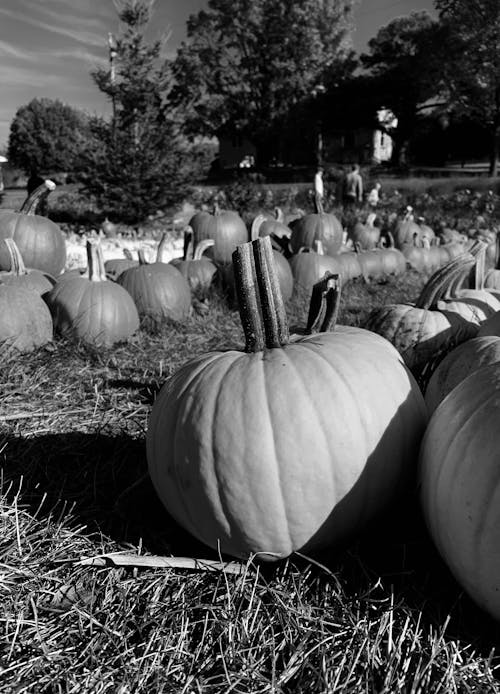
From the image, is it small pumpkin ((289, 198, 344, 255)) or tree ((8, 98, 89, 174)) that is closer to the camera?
small pumpkin ((289, 198, 344, 255))

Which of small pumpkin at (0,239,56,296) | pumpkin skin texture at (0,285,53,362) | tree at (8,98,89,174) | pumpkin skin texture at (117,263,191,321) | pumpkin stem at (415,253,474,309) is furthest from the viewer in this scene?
tree at (8,98,89,174)

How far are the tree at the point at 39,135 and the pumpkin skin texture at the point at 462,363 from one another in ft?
179

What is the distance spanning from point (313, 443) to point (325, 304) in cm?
55

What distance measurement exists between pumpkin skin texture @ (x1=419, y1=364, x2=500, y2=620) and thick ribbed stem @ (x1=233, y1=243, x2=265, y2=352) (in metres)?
0.58

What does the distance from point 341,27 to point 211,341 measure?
45.5m

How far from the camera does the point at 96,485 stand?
208cm

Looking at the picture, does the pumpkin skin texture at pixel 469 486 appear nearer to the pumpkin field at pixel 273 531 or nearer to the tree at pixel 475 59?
the pumpkin field at pixel 273 531

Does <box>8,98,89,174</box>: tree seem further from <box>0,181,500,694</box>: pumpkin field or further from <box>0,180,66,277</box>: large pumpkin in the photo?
<box>0,181,500,694</box>: pumpkin field

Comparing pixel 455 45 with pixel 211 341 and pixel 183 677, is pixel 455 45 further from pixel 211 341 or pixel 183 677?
pixel 183 677

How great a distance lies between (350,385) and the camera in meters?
1.56

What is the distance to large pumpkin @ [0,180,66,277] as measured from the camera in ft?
16.2

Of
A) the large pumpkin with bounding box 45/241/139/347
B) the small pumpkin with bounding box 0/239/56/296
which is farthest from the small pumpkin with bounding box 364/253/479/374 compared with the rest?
the small pumpkin with bounding box 0/239/56/296

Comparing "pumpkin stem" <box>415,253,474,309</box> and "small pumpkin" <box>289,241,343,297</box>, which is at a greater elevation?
"pumpkin stem" <box>415,253,474,309</box>

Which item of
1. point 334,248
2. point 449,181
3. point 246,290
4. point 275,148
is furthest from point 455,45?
point 246,290
